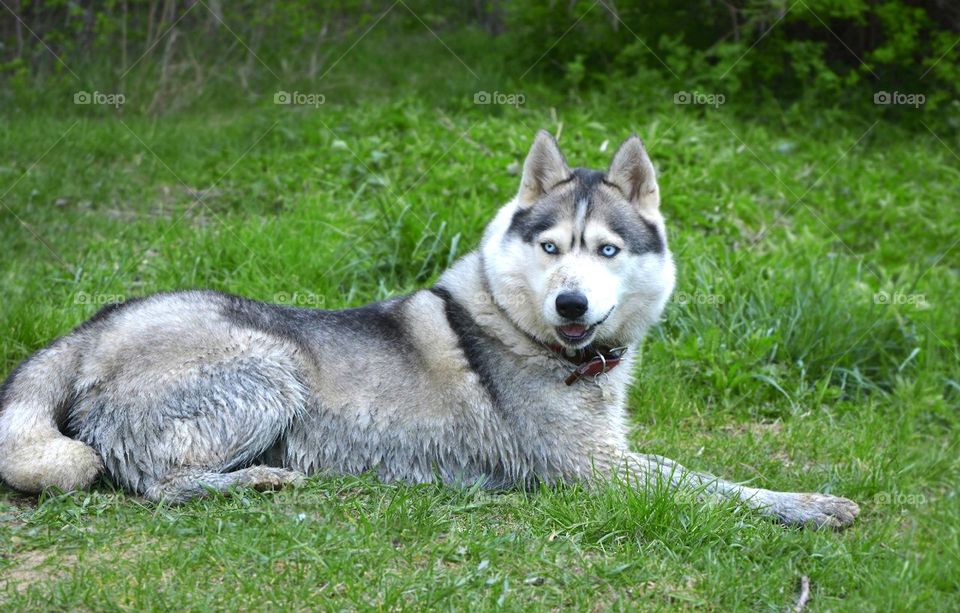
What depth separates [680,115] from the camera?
9.17 meters

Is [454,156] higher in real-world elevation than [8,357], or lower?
higher

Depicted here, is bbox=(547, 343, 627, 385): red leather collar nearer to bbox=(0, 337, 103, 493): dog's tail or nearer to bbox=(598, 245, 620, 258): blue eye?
bbox=(598, 245, 620, 258): blue eye

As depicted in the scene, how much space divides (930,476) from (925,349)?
1.53 metres

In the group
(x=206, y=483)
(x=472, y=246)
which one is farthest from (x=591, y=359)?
(x=472, y=246)

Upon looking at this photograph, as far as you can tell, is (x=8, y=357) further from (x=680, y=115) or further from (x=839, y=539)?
(x=680, y=115)

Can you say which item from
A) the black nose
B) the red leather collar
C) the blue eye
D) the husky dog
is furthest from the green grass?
the blue eye

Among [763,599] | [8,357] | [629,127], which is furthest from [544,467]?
[629,127]

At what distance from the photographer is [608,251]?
440cm

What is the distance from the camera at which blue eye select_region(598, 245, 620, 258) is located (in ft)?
14.4

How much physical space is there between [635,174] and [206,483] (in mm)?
2370

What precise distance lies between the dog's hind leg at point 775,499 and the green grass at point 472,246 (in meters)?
0.14

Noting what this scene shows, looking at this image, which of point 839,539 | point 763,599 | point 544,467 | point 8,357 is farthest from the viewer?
point 8,357

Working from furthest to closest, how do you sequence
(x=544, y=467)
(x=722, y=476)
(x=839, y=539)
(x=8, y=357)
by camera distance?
(x=8, y=357), (x=722, y=476), (x=544, y=467), (x=839, y=539)

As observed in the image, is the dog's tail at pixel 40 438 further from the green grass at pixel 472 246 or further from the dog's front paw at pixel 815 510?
the dog's front paw at pixel 815 510
